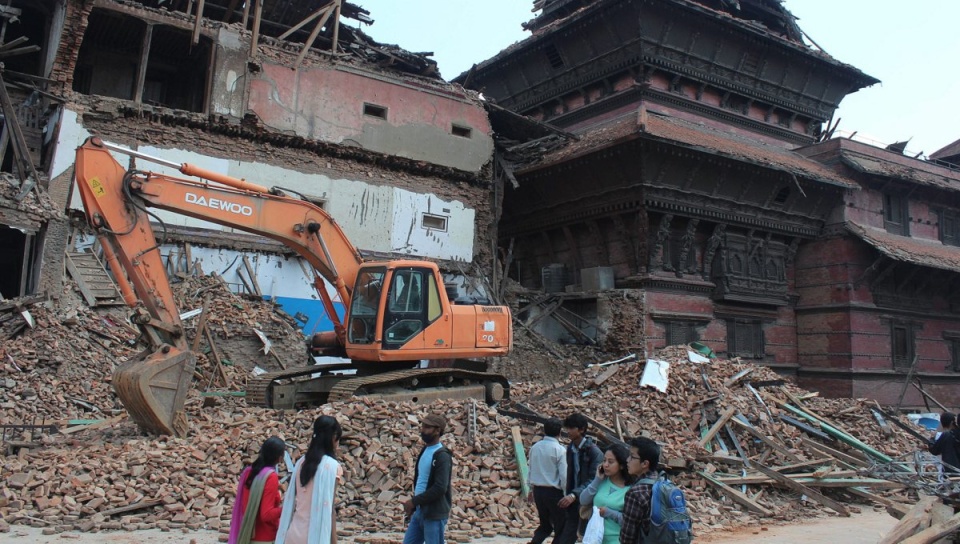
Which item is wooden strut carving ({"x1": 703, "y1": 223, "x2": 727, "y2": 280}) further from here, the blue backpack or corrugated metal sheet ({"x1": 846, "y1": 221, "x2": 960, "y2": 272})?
the blue backpack

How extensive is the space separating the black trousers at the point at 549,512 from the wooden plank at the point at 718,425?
16.7ft

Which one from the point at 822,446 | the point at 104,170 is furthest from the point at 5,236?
the point at 822,446

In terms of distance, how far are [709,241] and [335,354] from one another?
12.6 metres

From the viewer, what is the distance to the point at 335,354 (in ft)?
37.5

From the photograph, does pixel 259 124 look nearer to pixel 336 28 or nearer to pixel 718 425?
pixel 336 28

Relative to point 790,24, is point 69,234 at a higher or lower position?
lower

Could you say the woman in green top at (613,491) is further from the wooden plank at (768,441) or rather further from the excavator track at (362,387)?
the wooden plank at (768,441)

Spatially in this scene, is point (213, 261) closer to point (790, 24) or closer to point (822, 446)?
point (822, 446)

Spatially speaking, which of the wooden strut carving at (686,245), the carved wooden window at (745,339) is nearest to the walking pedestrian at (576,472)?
the wooden strut carving at (686,245)

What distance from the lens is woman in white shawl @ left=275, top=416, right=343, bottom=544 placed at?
4.39 m

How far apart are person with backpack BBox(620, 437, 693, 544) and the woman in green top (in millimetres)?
107

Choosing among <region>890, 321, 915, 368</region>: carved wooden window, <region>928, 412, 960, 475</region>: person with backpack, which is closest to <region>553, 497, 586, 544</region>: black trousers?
<region>928, 412, 960, 475</region>: person with backpack

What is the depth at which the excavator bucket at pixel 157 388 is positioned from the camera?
863 cm

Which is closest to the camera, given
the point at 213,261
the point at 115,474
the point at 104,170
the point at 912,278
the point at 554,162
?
the point at 115,474
